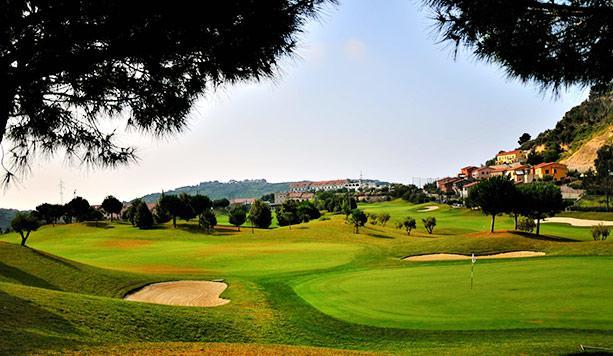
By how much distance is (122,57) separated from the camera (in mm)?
5605

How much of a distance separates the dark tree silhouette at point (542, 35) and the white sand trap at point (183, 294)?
15.1 meters

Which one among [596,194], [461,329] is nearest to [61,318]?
[461,329]

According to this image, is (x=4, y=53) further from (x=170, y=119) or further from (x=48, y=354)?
(x=48, y=354)

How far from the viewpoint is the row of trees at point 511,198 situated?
41281 mm

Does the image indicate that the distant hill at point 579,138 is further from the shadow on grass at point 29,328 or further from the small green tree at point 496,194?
the shadow on grass at point 29,328

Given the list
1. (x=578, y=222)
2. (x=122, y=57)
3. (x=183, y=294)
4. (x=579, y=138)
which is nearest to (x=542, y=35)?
(x=122, y=57)

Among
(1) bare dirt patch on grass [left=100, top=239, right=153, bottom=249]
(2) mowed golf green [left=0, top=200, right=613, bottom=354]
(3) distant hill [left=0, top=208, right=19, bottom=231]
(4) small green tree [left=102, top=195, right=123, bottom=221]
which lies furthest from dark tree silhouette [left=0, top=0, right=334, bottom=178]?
(4) small green tree [left=102, top=195, right=123, bottom=221]

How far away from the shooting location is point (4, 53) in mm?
4930

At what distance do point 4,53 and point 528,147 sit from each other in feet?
604

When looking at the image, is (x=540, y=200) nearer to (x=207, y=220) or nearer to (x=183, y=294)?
(x=183, y=294)

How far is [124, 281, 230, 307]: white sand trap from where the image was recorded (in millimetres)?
19891

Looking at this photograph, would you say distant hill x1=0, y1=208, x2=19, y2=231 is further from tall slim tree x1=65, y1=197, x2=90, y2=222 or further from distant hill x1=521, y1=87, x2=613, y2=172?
distant hill x1=521, y1=87, x2=613, y2=172

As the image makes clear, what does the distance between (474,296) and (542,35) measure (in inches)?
472

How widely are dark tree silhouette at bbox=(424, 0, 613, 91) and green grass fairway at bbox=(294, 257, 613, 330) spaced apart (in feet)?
27.2
